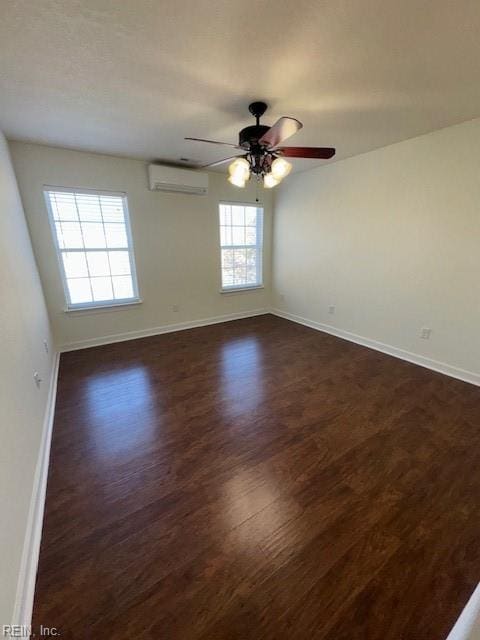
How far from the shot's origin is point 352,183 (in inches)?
141

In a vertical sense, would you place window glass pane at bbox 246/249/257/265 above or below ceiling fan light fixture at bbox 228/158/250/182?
below

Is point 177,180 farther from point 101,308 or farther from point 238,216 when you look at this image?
point 101,308

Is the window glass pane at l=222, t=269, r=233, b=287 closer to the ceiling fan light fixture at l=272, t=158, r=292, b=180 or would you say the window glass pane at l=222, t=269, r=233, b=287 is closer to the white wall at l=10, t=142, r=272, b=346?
the white wall at l=10, t=142, r=272, b=346

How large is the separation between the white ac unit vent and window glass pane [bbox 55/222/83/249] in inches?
45.8

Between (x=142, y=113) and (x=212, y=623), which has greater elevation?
(x=142, y=113)

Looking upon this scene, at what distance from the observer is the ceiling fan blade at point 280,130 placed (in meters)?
1.66

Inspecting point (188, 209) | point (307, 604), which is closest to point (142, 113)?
point (188, 209)

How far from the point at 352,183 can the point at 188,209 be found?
2.40 metres

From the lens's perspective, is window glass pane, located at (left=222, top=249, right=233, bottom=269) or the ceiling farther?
window glass pane, located at (left=222, top=249, right=233, bottom=269)

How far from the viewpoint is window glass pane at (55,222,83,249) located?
3395mm

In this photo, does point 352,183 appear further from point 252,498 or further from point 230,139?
point 252,498

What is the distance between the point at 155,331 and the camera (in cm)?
431

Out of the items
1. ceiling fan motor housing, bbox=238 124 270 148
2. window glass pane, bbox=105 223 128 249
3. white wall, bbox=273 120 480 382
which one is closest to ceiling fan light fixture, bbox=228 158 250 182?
ceiling fan motor housing, bbox=238 124 270 148

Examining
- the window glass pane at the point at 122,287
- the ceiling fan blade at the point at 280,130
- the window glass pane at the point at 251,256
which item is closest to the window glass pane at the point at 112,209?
the window glass pane at the point at 122,287
